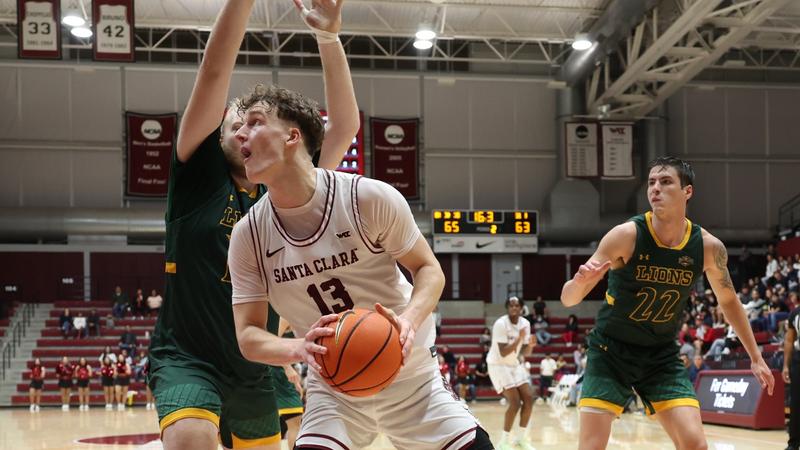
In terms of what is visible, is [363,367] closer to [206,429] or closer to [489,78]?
[206,429]

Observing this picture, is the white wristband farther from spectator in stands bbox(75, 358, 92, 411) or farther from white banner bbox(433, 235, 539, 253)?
white banner bbox(433, 235, 539, 253)

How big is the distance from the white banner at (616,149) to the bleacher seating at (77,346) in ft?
44.5

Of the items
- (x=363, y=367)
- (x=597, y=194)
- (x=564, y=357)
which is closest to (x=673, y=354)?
(x=363, y=367)

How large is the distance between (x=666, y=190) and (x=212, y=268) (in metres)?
3.14

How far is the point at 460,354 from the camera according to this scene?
27.8 metres

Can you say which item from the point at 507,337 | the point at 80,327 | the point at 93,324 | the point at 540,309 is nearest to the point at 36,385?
the point at 80,327

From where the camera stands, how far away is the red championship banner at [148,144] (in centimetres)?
2875

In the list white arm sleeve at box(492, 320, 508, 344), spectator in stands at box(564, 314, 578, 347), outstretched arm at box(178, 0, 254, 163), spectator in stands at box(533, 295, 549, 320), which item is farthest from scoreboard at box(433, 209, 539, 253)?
outstretched arm at box(178, 0, 254, 163)

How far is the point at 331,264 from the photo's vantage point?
3.34 metres

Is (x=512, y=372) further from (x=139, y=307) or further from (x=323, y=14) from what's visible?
(x=139, y=307)

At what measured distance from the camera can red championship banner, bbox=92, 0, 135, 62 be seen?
17.1 metres

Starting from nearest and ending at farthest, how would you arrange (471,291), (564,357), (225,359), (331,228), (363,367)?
(363,367)
(331,228)
(225,359)
(564,357)
(471,291)

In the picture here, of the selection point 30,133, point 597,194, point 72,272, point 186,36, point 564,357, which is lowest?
point 564,357

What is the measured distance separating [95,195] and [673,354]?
26.2m
